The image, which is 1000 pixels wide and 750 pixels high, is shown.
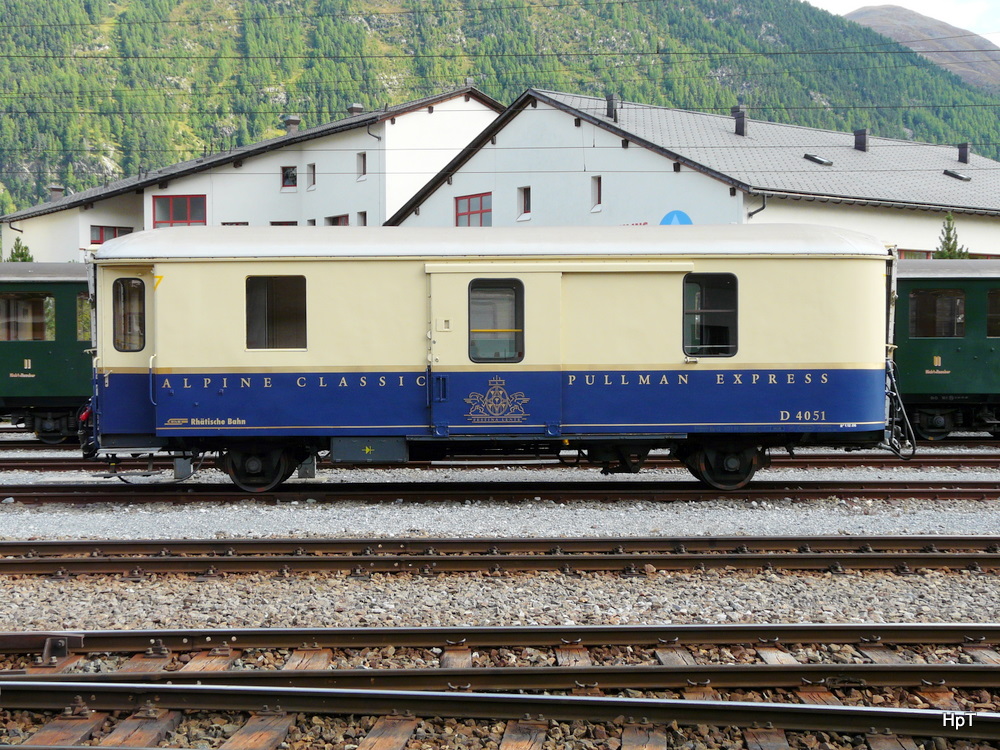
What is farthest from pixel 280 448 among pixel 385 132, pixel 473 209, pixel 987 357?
pixel 385 132

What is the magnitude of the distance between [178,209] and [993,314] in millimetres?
41424

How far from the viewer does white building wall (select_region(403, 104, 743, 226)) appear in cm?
2848

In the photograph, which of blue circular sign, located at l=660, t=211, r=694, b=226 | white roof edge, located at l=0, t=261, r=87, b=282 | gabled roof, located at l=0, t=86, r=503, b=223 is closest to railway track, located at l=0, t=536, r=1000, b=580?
white roof edge, located at l=0, t=261, r=87, b=282

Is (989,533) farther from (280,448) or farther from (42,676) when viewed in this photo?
(42,676)

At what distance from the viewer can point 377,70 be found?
162375mm

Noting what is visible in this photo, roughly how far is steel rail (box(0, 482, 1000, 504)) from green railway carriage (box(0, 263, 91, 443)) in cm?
556

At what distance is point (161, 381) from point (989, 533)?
868 cm

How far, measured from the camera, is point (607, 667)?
5.47 metres

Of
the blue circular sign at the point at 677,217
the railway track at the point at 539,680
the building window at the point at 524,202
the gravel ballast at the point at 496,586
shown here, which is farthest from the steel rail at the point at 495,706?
the building window at the point at 524,202

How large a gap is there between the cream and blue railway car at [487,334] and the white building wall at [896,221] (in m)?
17.1

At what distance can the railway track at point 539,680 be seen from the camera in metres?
4.92

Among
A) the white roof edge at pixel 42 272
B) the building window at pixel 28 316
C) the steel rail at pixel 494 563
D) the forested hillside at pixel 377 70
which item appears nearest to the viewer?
the steel rail at pixel 494 563

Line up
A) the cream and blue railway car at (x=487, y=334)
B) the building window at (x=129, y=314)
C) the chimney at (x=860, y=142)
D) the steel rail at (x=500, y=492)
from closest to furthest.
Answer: the cream and blue railway car at (x=487, y=334) → the building window at (x=129, y=314) → the steel rail at (x=500, y=492) → the chimney at (x=860, y=142)

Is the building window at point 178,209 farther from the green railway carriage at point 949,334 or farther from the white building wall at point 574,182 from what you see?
the green railway carriage at point 949,334
